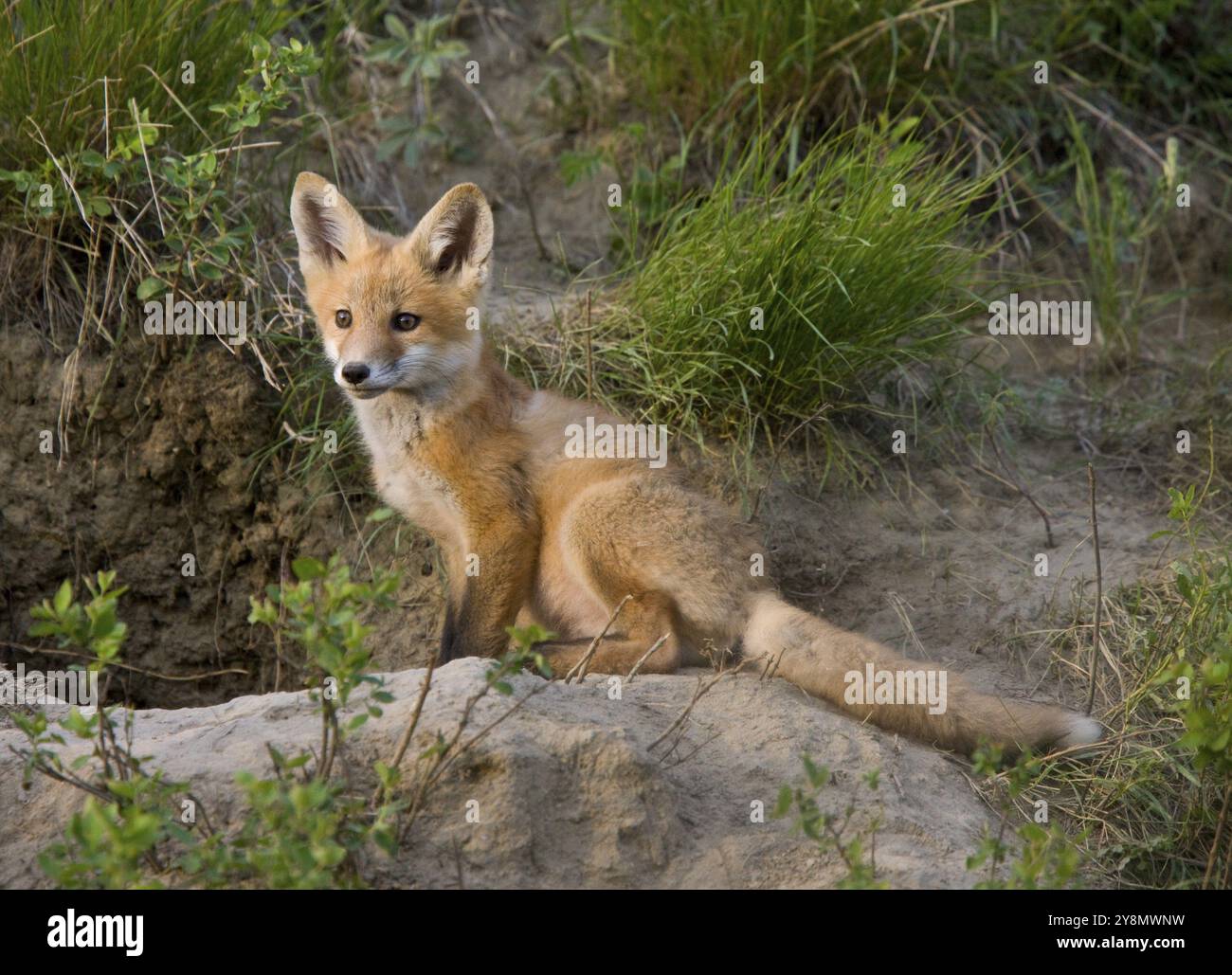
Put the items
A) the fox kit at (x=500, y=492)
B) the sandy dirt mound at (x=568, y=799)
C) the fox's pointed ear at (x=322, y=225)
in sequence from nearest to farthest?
the sandy dirt mound at (x=568, y=799)
the fox kit at (x=500, y=492)
the fox's pointed ear at (x=322, y=225)

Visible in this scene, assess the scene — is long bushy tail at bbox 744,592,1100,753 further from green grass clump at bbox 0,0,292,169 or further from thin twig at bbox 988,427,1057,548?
green grass clump at bbox 0,0,292,169

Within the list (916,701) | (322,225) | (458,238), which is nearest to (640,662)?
(916,701)

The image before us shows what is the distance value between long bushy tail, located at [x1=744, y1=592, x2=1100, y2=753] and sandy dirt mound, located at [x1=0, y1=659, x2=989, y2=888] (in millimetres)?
258

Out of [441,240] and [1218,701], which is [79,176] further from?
[1218,701]

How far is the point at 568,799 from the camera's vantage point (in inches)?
119

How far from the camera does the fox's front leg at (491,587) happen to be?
13.5 ft

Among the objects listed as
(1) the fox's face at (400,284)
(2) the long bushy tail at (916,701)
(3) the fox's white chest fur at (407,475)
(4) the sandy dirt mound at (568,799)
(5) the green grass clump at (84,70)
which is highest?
(5) the green grass clump at (84,70)

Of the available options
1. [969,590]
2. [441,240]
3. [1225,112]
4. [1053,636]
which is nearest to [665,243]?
[441,240]

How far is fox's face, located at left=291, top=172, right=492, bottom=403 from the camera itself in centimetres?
414

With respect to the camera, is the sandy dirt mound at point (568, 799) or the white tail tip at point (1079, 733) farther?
the white tail tip at point (1079, 733)

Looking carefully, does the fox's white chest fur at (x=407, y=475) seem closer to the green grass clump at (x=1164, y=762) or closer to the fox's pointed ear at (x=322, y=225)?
the fox's pointed ear at (x=322, y=225)

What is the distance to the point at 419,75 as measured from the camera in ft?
20.6

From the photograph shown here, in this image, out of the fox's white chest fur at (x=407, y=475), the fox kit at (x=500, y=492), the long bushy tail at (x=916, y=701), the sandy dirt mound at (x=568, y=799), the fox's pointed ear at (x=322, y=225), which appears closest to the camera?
the sandy dirt mound at (x=568, y=799)

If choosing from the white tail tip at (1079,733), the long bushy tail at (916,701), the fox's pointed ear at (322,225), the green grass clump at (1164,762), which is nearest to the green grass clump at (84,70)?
the fox's pointed ear at (322,225)
